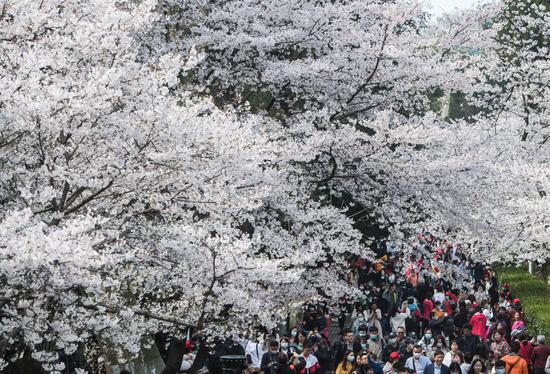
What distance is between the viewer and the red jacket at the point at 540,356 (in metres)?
14.1

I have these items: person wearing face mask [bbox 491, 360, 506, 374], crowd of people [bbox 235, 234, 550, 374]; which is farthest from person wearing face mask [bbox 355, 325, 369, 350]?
person wearing face mask [bbox 491, 360, 506, 374]

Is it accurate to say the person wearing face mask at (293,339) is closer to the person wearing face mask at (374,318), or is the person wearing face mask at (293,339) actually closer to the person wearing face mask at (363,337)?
the person wearing face mask at (363,337)

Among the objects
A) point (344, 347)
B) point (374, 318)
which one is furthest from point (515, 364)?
point (374, 318)

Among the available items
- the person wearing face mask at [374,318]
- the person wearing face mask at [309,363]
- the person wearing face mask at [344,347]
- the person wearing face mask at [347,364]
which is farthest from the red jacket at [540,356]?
the person wearing face mask at [374,318]

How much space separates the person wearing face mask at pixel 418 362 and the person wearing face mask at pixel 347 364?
83cm

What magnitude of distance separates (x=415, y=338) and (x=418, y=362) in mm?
3374

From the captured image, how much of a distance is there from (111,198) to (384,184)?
8211mm

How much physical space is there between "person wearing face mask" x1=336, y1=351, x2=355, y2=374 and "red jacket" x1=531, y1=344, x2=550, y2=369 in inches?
115

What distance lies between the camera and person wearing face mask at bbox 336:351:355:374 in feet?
43.8

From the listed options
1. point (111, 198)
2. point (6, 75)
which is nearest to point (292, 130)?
point (111, 198)

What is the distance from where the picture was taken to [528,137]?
2891cm

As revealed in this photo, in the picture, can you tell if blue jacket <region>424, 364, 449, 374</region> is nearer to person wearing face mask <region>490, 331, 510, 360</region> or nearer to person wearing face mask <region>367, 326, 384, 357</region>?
person wearing face mask <region>490, 331, 510, 360</region>

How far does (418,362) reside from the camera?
13.7 metres

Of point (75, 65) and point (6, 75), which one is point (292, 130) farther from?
point (6, 75)
